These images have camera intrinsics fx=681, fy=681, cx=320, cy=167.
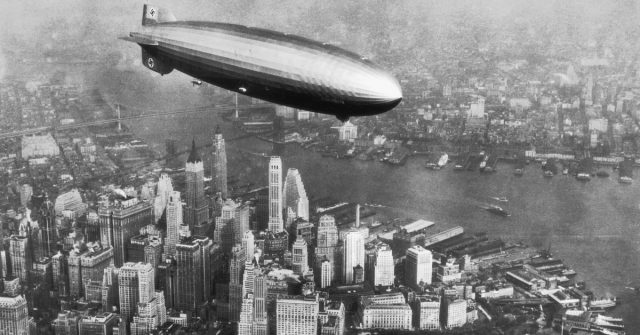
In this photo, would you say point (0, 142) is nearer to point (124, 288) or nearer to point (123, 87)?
point (123, 87)

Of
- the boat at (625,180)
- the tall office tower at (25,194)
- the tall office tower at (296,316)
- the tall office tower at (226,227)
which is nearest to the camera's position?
the tall office tower at (296,316)

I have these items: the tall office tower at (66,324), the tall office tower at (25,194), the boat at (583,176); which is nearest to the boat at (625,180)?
the boat at (583,176)

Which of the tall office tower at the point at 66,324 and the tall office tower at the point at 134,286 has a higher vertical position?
the tall office tower at the point at 134,286

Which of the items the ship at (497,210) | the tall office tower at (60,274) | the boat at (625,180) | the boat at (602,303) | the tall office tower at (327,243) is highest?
the boat at (625,180)

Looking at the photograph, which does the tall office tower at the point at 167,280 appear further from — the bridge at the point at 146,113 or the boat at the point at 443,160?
the boat at the point at 443,160

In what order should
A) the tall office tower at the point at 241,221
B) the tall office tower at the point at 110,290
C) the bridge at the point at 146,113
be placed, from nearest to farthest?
the tall office tower at the point at 110,290
the tall office tower at the point at 241,221
the bridge at the point at 146,113

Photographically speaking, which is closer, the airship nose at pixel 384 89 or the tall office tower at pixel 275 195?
the airship nose at pixel 384 89

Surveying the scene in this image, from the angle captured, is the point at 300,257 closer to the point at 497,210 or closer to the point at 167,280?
the point at 167,280

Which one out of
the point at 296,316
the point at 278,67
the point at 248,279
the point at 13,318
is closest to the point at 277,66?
the point at 278,67
